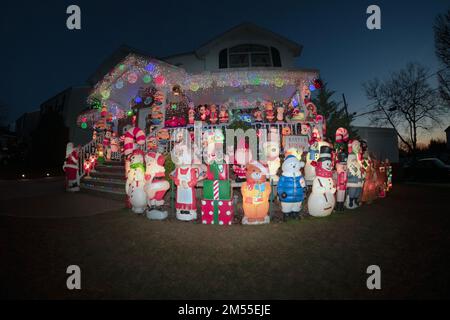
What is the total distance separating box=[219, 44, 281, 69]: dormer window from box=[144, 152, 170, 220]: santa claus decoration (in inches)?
445

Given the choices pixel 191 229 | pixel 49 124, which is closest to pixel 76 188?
pixel 191 229

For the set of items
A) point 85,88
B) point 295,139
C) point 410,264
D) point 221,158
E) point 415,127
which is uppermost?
point 85,88

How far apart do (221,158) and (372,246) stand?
10.5 ft

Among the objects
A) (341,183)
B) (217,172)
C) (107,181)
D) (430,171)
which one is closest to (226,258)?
(217,172)

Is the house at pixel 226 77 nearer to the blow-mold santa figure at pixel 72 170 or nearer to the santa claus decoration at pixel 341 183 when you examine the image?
the blow-mold santa figure at pixel 72 170

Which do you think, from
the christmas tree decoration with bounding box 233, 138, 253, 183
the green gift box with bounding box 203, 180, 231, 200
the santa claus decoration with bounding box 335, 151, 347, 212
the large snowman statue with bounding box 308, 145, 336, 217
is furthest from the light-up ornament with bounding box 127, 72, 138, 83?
the santa claus decoration with bounding box 335, 151, 347, 212

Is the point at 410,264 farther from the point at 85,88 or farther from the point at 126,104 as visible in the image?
the point at 85,88

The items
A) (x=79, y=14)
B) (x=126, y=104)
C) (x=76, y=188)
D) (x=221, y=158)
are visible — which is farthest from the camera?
(x=126, y=104)

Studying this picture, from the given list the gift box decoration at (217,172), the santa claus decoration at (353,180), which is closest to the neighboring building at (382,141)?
the santa claus decoration at (353,180)

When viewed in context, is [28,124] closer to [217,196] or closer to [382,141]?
[217,196]

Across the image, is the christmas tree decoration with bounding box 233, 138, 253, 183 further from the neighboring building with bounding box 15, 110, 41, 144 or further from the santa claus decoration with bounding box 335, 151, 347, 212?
the neighboring building with bounding box 15, 110, 41, 144

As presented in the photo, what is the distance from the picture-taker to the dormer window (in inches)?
618

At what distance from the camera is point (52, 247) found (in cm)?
407

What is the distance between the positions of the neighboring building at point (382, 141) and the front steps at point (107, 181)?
23807 millimetres
